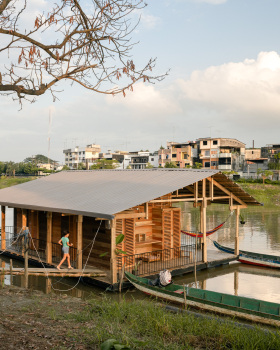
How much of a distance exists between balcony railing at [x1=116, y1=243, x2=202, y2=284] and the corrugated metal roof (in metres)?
2.34

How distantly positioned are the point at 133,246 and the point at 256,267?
23.3 ft

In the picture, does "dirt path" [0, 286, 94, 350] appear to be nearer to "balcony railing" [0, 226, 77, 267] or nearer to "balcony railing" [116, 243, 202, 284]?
"balcony railing" [116, 243, 202, 284]

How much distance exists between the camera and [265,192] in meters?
67.0

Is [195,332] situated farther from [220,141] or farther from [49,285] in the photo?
[220,141]

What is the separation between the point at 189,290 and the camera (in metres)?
12.3

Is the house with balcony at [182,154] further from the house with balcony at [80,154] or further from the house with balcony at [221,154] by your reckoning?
the house with balcony at [80,154]

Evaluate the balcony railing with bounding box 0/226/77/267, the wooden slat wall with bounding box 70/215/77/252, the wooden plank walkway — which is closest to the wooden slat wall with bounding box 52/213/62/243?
the balcony railing with bounding box 0/226/77/267

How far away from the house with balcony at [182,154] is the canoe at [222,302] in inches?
3201

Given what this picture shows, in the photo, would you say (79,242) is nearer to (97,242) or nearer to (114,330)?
(97,242)

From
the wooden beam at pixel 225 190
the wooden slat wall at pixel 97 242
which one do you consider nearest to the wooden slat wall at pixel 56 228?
the wooden slat wall at pixel 97 242

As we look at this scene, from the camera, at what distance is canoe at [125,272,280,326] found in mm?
10455

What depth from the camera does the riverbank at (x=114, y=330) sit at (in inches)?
259

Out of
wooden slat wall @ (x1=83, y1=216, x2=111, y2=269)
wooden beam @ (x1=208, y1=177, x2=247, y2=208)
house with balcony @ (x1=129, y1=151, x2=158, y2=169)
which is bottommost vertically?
wooden slat wall @ (x1=83, y1=216, x2=111, y2=269)

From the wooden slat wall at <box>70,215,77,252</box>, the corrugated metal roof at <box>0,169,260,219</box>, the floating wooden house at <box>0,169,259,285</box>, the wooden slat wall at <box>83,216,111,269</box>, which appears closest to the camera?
the corrugated metal roof at <box>0,169,260,219</box>
